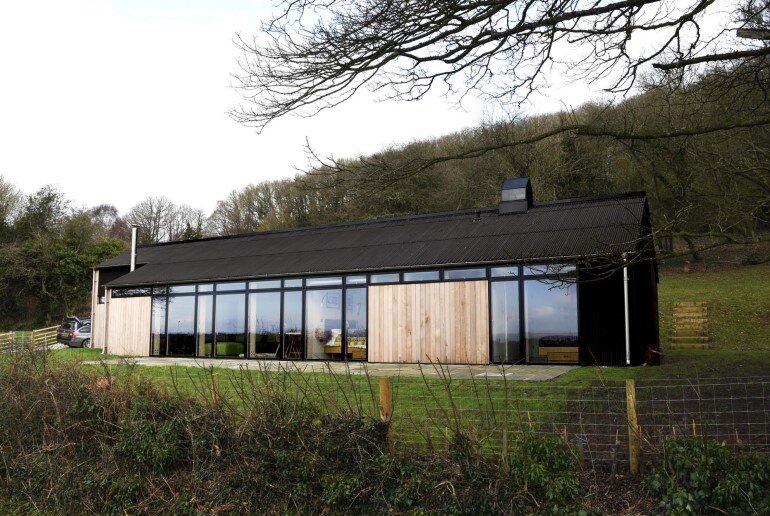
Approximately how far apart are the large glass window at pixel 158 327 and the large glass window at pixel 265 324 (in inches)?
130

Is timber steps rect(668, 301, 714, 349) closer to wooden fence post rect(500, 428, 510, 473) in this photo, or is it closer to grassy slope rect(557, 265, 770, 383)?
grassy slope rect(557, 265, 770, 383)

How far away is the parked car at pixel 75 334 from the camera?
24.4m

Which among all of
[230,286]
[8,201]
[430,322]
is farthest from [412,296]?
[8,201]

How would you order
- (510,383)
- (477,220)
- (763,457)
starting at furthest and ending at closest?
(477,220)
(510,383)
(763,457)

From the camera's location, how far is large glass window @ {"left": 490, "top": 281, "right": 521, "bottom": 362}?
523 inches

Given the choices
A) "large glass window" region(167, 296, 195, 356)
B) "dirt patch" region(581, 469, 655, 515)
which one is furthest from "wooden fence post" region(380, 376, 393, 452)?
"large glass window" region(167, 296, 195, 356)

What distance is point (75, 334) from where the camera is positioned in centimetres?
2442

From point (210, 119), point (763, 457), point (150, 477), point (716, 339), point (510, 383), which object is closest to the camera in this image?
point (763, 457)

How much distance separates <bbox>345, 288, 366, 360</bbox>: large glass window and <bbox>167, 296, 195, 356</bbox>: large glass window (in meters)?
5.13

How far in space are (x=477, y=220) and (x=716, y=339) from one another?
28.5 ft

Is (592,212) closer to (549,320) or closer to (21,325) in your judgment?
(549,320)

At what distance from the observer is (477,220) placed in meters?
16.7

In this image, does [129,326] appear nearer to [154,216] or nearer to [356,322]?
[356,322]

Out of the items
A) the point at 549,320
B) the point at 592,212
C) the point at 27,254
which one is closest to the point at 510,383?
the point at 549,320
